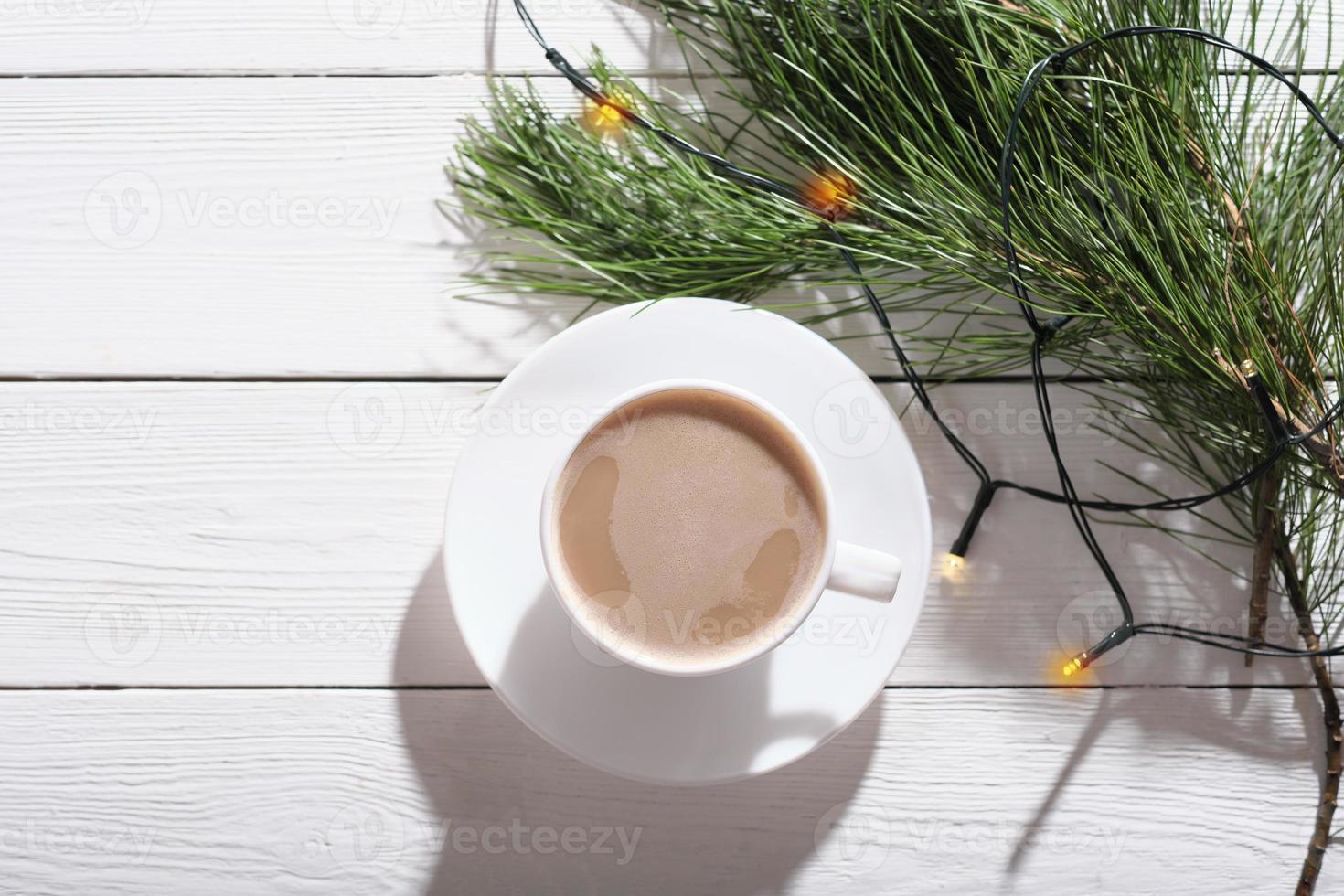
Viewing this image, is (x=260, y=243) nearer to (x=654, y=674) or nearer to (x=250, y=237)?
(x=250, y=237)

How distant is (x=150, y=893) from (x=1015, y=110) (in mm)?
789

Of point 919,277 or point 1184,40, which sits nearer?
point 1184,40

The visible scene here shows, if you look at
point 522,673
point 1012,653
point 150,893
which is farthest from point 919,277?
point 150,893

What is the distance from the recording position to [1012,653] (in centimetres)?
71

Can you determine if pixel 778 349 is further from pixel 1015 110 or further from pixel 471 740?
pixel 471 740
